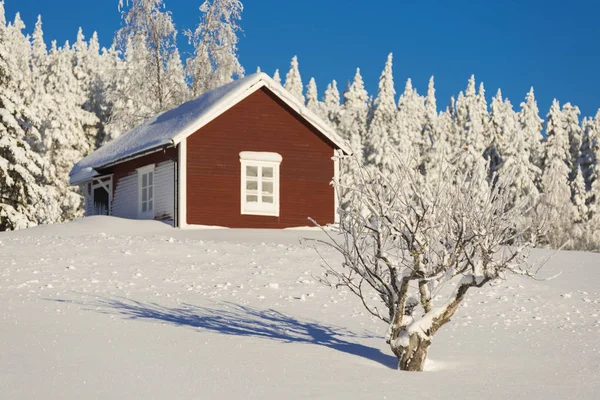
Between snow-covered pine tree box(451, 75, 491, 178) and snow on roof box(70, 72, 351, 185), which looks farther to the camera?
snow-covered pine tree box(451, 75, 491, 178)

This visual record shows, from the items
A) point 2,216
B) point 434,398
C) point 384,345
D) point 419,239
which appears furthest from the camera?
point 2,216

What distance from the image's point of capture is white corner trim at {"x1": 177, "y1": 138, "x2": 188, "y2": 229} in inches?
1102

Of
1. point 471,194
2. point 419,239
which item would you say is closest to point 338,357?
point 419,239

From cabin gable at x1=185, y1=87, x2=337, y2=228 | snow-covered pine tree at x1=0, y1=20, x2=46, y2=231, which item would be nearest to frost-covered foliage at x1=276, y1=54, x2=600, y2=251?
Answer: cabin gable at x1=185, y1=87, x2=337, y2=228

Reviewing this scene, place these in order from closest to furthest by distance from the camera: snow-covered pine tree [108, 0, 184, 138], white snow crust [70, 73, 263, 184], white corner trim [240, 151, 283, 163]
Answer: white snow crust [70, 73, 263, 184] → white corner trim [240, 151, 283, 163] → snow-covered pine tree [108, 0, 184, 138]

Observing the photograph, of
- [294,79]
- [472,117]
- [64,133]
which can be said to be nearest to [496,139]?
[472,117]

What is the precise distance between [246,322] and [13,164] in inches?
943

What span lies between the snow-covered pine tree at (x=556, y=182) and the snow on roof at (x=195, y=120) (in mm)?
24140

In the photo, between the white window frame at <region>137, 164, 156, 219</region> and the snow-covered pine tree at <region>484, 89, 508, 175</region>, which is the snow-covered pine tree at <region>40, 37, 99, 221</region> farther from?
the snow-covered pine tree at <region>484, 89, 508, 175</region>

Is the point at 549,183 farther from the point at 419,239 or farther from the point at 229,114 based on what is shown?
the point at 419,239

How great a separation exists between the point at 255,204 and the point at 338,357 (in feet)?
55.0

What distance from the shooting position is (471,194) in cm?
1184

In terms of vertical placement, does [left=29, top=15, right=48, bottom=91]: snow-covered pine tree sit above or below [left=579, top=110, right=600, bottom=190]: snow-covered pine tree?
above

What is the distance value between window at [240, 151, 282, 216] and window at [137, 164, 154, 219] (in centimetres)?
364
